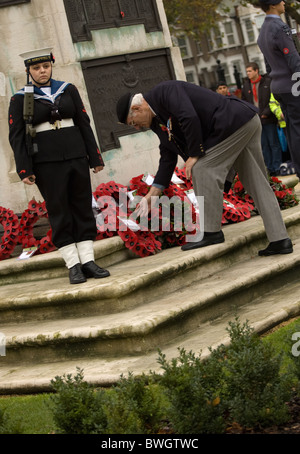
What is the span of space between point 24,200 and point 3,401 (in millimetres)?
3341

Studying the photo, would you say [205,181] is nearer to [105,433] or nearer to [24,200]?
[24,200]

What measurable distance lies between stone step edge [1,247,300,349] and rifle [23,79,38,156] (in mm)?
1472

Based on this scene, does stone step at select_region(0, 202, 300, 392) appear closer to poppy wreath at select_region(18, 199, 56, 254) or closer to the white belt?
poppy wreath at select_region(18, 199, 56, 254)

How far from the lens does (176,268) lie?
6.82 metres

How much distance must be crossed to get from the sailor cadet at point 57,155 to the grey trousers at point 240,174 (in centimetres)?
101

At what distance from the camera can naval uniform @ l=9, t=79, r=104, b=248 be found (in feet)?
23.1

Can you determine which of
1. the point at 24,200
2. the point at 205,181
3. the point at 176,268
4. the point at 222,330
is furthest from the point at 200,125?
the point at 24,200

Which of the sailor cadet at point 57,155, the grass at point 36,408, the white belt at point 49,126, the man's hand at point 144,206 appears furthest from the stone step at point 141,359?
the white belt at point 49,126

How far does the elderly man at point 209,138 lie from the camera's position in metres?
7.09

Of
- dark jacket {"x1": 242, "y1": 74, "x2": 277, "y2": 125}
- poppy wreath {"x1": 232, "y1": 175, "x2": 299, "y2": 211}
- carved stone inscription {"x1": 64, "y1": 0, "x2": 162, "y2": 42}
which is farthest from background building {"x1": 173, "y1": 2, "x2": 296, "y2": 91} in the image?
poppy wreath {"x1": 232, "y1": 175, "x2": 299, "y2": 211}

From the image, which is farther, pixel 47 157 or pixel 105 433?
pixel 47 157
